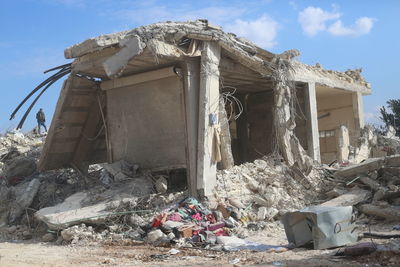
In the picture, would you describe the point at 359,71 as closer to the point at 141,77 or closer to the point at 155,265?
the point at 141,77

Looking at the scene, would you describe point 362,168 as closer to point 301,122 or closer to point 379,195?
point 379,195

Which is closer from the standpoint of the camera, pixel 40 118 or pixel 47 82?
pixel 47 82

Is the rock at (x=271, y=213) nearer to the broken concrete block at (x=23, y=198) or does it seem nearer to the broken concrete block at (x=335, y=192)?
the broken concrete block at (x=335, y=192)

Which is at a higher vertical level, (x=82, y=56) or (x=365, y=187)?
(x=82, y=56)

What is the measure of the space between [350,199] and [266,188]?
5.89ft

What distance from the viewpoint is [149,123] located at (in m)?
10.8

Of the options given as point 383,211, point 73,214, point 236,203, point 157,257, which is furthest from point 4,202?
point 383,211

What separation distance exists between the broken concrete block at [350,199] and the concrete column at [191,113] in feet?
9.08

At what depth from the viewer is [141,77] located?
34.7 feet

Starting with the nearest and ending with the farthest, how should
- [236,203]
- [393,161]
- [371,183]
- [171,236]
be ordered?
[171,236]
[236,203]
[371,183]
[393,161]

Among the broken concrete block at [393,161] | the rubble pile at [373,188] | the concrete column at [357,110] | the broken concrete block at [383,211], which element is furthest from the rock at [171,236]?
the concrete column at [357,110]

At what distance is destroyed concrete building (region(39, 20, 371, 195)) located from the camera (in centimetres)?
962

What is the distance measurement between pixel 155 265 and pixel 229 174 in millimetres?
4373

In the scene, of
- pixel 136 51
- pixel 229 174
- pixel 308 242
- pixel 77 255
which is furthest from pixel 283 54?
pixel 77 255
